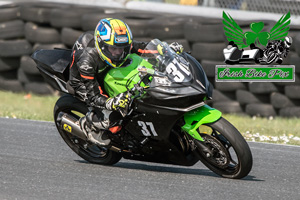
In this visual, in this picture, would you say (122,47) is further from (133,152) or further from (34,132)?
(34,132)

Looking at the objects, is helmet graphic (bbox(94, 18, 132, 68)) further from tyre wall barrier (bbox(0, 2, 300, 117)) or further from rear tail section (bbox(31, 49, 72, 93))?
tyre wall barrier (bbox(0, 2, 300, 117))

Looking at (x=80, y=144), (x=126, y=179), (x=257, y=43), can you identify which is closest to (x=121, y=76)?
(x=126, y=179)

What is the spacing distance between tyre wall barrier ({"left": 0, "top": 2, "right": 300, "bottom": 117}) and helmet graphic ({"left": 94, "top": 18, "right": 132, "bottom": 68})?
14.8 feet

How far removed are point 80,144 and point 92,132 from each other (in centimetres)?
47

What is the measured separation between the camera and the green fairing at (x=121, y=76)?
5309mm

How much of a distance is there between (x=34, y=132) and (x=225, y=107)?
3.62 m

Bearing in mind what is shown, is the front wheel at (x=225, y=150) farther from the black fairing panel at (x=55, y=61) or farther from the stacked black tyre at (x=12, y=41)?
the stacked black tyre at (x=12, y=41)

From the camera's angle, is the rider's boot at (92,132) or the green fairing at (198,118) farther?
the rider's boot at (92,132)

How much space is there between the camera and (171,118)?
504 cm

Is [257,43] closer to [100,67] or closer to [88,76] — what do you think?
[100,67]

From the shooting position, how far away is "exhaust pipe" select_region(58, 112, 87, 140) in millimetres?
5883
